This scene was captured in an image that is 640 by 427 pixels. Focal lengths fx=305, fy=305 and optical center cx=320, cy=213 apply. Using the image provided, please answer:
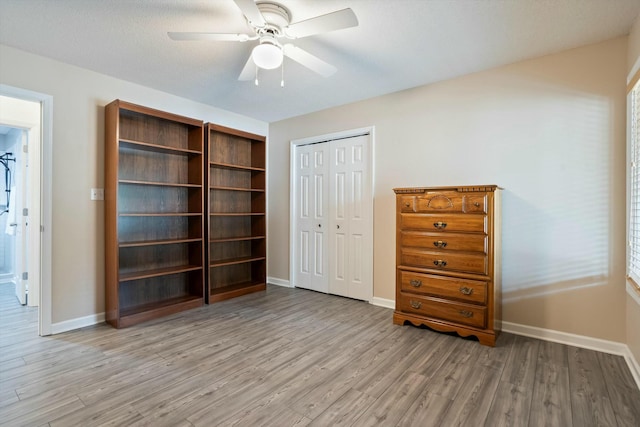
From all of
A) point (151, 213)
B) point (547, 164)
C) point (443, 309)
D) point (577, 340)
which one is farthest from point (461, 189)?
point (151, 213)

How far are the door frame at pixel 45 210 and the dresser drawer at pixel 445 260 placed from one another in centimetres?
330

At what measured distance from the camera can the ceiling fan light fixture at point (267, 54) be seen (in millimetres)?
2014

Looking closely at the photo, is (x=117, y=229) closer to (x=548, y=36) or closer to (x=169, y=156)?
(x=169, y=156)

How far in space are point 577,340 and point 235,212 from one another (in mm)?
4002

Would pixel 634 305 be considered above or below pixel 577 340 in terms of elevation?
above


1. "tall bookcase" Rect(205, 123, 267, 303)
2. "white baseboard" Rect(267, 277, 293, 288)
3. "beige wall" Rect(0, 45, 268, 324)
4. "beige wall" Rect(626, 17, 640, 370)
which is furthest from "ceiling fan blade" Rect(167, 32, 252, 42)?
"white baseboard" Rect(267, 277, 293, 288)

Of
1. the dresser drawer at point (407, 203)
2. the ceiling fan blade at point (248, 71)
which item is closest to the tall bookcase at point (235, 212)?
the ceiling fan blade at point (248, 71)

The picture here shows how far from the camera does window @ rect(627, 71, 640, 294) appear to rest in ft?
7.00

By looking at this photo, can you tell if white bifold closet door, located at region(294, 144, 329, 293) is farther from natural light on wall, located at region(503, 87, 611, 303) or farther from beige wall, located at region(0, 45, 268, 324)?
beige wall, located at region(0, 45, 268, 324)

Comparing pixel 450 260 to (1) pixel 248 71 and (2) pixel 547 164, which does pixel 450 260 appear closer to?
(2) pixel 547 164

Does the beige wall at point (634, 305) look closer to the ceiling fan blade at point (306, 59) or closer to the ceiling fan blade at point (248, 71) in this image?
the ceiling fan blade at point (306, 59)

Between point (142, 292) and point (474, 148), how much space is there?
3886 mm

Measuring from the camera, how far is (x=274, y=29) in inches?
84.5

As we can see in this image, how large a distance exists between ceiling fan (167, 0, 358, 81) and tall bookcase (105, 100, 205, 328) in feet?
5.39
